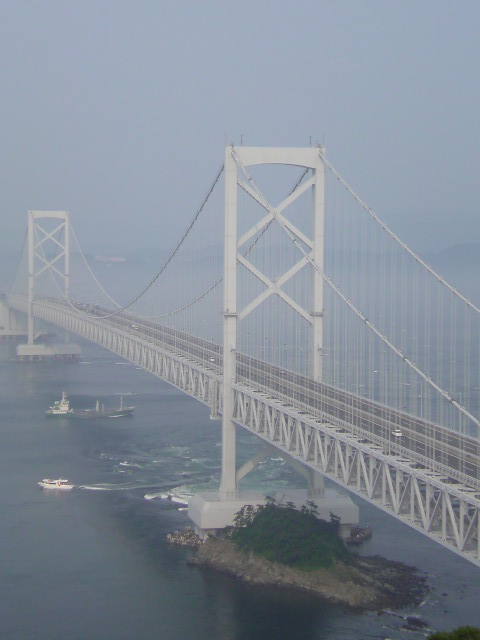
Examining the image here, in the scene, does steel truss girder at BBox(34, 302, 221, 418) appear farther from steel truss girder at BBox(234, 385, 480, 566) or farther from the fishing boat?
steel truss girder at BBox(234, 385, 480, 566)

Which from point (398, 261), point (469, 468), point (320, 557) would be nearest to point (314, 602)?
point (320, 557)

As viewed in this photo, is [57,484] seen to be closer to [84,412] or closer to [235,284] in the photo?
[235,284]

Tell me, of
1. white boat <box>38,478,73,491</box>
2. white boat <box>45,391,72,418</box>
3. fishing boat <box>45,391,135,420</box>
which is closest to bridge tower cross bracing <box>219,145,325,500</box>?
white boat <box>38,478,73,491</box>

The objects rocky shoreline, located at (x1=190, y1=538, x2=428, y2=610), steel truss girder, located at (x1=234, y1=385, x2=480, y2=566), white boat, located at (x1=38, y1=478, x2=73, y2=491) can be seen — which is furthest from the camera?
white boat, located at (x1=38, y1=478, x2=73, y2=491)

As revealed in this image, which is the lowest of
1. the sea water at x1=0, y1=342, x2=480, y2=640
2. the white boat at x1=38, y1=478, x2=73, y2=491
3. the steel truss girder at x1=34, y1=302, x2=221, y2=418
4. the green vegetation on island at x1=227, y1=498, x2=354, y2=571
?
the sea water at x1=0, y1=342, x2=480, y2=640

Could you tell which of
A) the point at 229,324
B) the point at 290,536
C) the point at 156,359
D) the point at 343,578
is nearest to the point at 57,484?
the point at 156,359

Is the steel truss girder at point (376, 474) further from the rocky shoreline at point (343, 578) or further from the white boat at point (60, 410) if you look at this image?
the white boat at point (60, 410)

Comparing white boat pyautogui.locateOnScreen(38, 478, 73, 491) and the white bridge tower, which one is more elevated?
the white bridge tower

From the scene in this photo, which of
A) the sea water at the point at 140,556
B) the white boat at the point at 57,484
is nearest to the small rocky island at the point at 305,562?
the sea water at the point at 140,556
